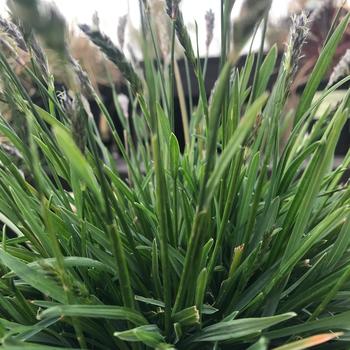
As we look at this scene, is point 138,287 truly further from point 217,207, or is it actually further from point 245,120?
point 245,120

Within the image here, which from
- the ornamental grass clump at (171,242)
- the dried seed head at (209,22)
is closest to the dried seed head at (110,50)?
the ornamental grass clump at (171,242)

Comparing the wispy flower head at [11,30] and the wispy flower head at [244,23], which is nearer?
the wispy flower head at [244,23]

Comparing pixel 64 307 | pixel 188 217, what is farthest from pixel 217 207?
pixel 64 307

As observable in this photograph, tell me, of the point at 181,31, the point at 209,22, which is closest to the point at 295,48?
the point at 181,31

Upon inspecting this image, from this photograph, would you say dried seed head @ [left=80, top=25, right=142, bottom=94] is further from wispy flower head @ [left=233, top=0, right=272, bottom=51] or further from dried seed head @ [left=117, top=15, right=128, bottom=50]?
dried seed head @ [left=117, top=15, right=128, bottom=50]

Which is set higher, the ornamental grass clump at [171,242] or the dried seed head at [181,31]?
the dried seed head at [181,31]

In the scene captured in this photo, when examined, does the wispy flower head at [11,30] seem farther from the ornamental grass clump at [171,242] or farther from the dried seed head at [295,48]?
the dried seed head at [295,48]

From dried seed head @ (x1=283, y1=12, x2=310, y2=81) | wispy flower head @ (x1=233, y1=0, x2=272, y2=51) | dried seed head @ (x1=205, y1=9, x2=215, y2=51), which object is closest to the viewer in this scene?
wispy flower head @ (x1=233, y1=0, x2=272, y2=51)

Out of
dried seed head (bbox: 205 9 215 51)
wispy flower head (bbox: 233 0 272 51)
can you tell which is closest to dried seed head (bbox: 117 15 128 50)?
dried seed head (bbox: 205 9 215 51)
